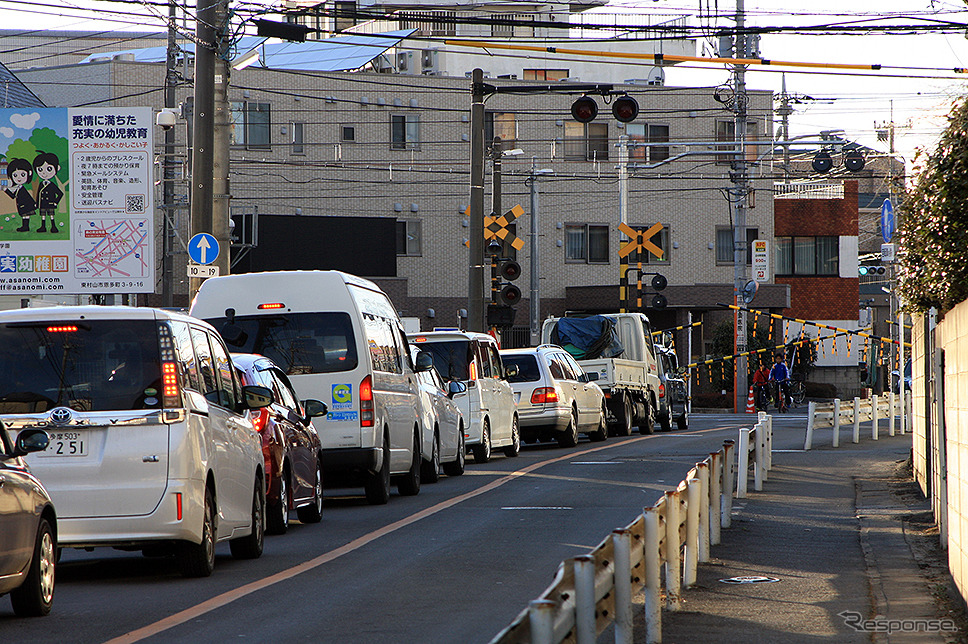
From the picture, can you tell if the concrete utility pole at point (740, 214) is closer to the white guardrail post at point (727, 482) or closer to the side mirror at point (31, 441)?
the white guardrail post at point (727, 482)

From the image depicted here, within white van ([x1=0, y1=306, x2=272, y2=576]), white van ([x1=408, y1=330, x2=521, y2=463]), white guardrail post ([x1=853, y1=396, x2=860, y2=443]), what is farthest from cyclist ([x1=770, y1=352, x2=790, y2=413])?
white van ([x1=0, y1=306, x2=272, y2=576])

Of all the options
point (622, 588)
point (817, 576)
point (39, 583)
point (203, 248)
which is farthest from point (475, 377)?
point (622, 588)

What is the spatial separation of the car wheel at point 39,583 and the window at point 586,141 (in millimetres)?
47640

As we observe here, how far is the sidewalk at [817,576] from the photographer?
8.12m

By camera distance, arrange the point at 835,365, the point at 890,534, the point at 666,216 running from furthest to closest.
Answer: the point at 835,365 < the point at 666,216 < the point at 890,534

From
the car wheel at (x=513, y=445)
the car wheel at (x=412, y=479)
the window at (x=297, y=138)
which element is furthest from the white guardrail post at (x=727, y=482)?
the window at (x=297, y=138)

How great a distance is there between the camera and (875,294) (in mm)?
82375

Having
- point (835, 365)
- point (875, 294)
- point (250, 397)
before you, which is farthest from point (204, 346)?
point (875, 294)

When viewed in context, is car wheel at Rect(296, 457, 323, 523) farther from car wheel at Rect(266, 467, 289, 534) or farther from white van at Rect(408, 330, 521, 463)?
white van at Rect(408, 330, 521, 463)

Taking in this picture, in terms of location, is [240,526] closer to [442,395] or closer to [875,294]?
[442,395]

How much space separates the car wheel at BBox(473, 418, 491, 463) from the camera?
75.7ft

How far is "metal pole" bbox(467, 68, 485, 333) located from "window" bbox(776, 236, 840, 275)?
33855mm

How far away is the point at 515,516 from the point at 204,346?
187 inches

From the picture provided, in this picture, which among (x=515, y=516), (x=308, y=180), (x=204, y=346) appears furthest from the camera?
(x=308, y=180)
